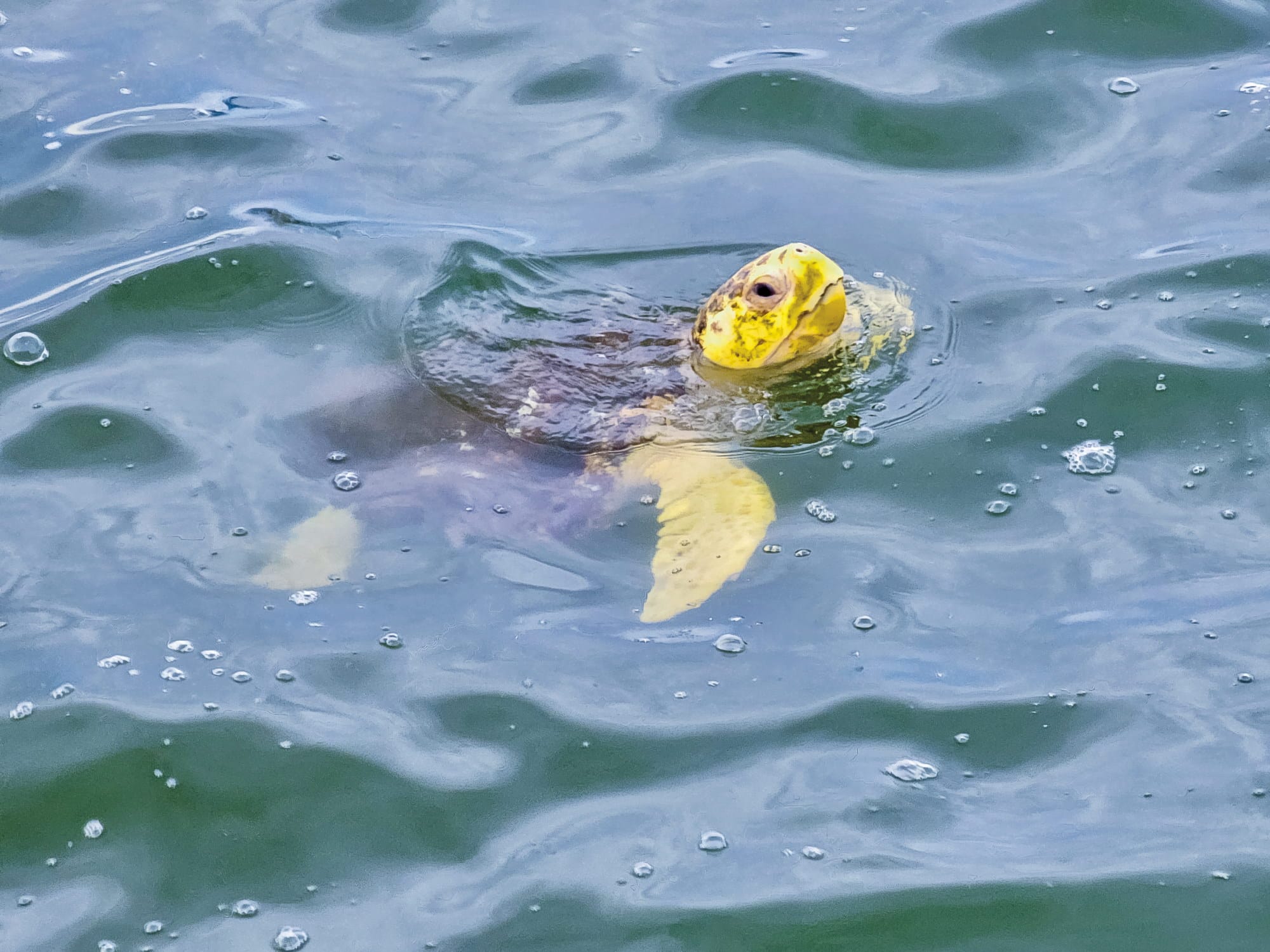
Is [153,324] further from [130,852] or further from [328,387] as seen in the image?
[130,852]

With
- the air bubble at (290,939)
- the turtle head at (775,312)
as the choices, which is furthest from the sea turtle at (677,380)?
the air bubble at (290,939)

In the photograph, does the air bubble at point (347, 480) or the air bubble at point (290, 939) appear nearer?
the air bubble at point (290, 939)

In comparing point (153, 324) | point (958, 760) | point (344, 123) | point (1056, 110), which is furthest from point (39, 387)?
point (1056, 110)

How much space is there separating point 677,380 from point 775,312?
407 millimetres

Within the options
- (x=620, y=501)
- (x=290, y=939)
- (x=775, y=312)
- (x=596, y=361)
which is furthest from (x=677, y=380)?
(x=290, y=939)

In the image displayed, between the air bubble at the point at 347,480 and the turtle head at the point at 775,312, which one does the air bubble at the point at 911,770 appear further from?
the air bubble at the point at 347,480

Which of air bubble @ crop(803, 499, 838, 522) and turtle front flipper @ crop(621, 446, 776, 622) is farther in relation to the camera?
air bubble @ crop(803, 499, 838, 522)

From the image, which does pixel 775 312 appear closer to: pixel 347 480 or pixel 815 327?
pixel 815 327

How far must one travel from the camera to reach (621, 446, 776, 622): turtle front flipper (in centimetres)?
390

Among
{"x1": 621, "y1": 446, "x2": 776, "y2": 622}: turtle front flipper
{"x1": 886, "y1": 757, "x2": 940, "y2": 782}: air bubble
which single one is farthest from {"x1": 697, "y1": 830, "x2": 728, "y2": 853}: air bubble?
{"x1": 621, "y1": 446, "x2": 776, "y2": 622}: turtle front flipper

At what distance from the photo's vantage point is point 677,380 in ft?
15.3

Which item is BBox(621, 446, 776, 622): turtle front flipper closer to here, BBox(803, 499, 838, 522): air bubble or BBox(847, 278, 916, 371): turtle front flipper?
BBox(803, 499, 838, 522): air bubble

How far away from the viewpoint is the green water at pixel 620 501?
3244 millimetres

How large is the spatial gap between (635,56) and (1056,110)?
184cm
